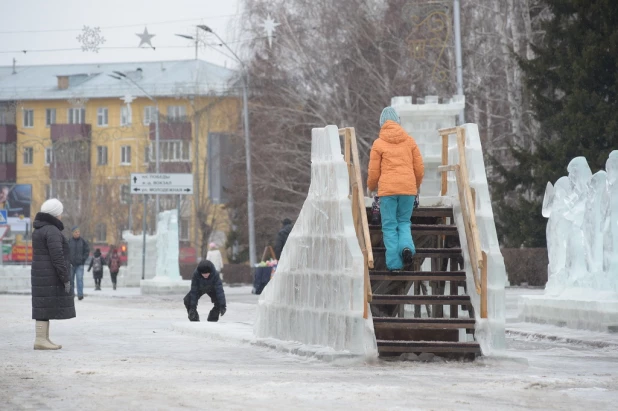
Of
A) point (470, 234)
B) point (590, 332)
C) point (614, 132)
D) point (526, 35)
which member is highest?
point (526, 35)

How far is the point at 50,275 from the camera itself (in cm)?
1562

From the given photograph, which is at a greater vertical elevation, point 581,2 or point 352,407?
point 581,2

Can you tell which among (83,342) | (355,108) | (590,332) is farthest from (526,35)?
(83,342)

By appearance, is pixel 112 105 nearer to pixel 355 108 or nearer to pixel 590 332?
pixel 355 108

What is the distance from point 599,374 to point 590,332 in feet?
20.6

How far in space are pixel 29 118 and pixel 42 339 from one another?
2836 inches

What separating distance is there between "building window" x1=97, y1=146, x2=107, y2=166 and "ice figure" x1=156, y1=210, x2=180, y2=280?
44.6 metres

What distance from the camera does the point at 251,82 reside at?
5156 centimetres

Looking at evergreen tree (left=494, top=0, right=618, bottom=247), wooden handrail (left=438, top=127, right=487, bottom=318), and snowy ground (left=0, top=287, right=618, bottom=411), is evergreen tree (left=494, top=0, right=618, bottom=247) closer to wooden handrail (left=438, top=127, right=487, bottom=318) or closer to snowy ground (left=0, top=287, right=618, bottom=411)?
snowy ground (left=0, top=287, right=618, bottom=411)

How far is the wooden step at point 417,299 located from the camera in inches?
547

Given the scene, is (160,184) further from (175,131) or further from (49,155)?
(49,155)

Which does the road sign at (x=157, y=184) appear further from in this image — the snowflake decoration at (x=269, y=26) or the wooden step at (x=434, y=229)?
the wooden step at (x=434, y=229)

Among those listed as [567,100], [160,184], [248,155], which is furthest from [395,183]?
[248,155]

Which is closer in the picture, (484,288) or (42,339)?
(484,288)
